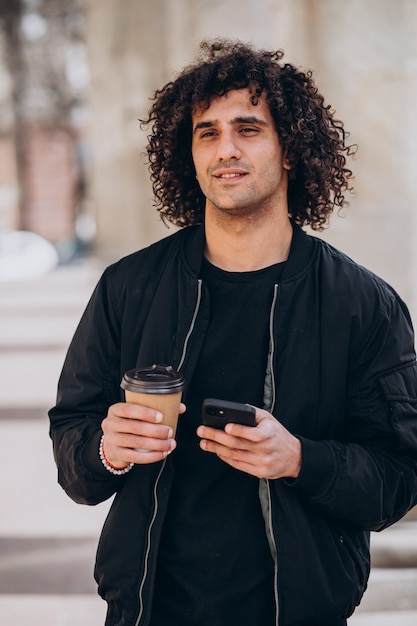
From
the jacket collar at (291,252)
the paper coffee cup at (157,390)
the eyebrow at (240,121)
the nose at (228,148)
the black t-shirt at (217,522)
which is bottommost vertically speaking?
the black t-shirt at (217,522)

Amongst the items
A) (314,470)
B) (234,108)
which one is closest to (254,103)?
(234,108)

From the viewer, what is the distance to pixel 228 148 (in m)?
2.27

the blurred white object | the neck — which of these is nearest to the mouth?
the neck

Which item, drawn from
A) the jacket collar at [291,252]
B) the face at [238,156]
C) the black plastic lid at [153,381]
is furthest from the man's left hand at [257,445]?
the face at [238,156]

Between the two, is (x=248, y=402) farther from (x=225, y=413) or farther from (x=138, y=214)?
(x=138, y=214)

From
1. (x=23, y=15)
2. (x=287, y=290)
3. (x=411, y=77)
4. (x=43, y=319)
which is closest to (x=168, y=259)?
(x=287, y=290)

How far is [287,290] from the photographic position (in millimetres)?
2197

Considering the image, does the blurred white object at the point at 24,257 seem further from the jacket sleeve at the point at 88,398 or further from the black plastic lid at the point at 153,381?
the black plastic lid at the point at 153,381

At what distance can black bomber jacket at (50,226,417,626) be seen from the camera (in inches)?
80.7

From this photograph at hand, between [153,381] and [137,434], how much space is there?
0.44 feet

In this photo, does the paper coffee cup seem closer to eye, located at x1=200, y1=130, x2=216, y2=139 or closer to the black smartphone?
the black smartphone

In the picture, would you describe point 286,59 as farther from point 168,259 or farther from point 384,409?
point 384,409

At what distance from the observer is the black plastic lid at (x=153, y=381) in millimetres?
1860

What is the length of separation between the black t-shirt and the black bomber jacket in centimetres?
7
